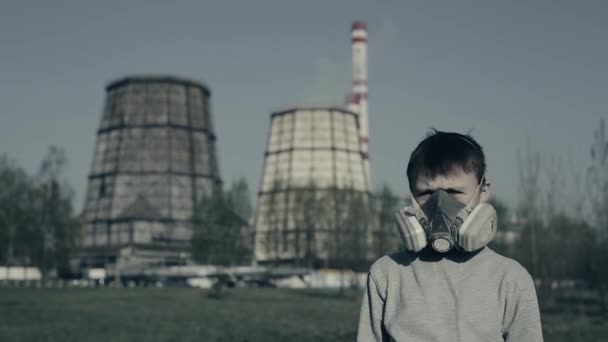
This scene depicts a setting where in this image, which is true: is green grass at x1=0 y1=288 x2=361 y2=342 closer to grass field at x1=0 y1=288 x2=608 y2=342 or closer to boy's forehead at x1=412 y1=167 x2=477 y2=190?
grass field at x1=0 y1=288 x2=608 y2=342

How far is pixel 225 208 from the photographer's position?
7669 cm

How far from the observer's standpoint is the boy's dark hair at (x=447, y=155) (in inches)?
133

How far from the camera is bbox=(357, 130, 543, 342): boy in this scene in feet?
10.4

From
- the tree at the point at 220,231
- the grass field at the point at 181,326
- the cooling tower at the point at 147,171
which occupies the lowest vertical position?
the grass field at the point at 181,326

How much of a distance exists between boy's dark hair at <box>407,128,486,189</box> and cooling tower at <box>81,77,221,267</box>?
138121 millimetres

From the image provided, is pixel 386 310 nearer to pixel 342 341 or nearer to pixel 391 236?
pixel 342 341

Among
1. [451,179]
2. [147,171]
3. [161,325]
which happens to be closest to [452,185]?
[451,179]

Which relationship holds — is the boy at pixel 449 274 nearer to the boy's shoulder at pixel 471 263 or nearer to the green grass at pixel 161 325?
the boy's shoulder at pixel 471 263

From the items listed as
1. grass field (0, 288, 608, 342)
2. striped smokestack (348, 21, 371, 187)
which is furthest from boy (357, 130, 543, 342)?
striped smokestack (348, 21, 371, 187)

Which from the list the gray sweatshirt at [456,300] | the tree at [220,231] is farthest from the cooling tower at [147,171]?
the gray sweatshirt at [456,300]

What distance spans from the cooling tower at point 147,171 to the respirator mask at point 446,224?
138 metres

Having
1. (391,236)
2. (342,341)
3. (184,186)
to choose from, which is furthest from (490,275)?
(184,186)

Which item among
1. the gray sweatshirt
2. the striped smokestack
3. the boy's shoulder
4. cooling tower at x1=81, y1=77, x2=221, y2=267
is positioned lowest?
the gray sweatshirt

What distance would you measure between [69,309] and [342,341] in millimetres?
18346
